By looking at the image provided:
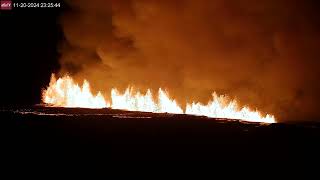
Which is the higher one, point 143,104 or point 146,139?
point 143,104

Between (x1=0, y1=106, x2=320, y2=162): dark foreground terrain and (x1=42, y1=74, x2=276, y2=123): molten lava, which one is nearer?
(x1=0, y1=106, x2=320, y2=162): dark foreground terrain

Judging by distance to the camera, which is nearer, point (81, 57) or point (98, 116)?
point (98, 116)

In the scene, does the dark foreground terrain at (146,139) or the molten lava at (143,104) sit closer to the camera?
the dark foreground terrain at (146,139)

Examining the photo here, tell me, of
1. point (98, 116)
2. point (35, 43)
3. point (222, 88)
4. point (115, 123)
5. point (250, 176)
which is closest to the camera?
point (250, 176)

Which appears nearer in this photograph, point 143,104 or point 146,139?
point 146,139

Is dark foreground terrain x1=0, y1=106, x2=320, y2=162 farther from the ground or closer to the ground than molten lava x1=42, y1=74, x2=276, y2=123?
closer to the ground

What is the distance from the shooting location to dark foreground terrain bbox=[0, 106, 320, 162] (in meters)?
8.92

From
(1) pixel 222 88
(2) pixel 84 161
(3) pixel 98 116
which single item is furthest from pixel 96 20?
(2) pixel 84 161

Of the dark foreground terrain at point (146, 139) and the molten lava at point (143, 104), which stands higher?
the molten lava at point (143, 104)

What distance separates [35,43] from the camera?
2675 centimetres

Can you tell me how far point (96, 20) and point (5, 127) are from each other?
703 inches

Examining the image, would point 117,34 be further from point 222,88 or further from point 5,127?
point 5,127

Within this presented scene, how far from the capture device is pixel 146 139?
9.87 meters

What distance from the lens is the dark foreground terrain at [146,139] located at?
29.3ft
